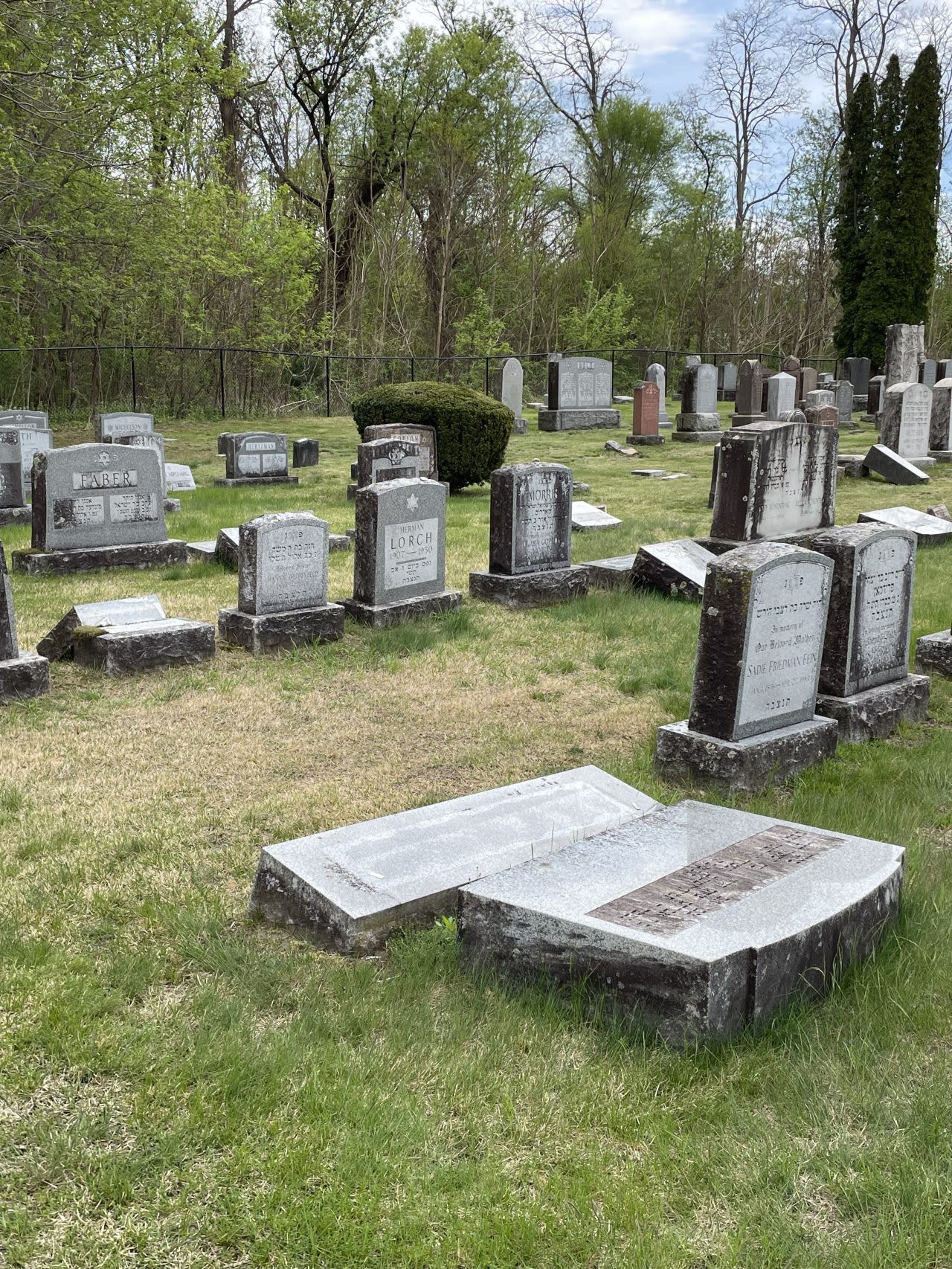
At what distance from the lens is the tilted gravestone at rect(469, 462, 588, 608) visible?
10086 millimetres

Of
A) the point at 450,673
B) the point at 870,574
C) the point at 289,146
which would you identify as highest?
the point at 289,146

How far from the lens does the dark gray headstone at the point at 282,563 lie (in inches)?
336

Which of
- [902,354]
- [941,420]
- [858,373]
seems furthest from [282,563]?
[858,373]

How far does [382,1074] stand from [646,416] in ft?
68.6

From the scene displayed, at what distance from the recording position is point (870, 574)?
6.62m

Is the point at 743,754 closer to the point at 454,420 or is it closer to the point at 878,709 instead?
the point at 878,709

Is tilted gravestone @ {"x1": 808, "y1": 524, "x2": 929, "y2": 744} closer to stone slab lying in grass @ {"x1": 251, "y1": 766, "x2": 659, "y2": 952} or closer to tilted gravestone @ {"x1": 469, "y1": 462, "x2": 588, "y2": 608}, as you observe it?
stone slab lying in grass @ {"x1": 251, "y1": 766, "x2": 659, "y2": 952}

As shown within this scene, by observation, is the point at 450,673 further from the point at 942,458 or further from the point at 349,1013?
the point at 942,458

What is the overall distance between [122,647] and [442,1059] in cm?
509

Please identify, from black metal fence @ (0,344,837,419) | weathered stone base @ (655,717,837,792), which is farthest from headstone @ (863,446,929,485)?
black metal fence @ (0,344,837,419)

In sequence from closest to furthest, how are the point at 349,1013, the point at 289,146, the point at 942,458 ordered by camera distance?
the point at 349,1013 → the point at 942,458 → the point at 289,146

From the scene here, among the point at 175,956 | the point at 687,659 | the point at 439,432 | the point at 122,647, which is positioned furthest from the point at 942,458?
the point at 175,956

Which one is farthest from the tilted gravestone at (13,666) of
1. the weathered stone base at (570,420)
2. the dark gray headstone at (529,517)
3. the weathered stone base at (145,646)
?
the weathered stone base at (570,420)

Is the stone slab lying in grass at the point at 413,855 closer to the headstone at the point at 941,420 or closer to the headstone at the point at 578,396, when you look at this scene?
the headstone at the point at 941,420
